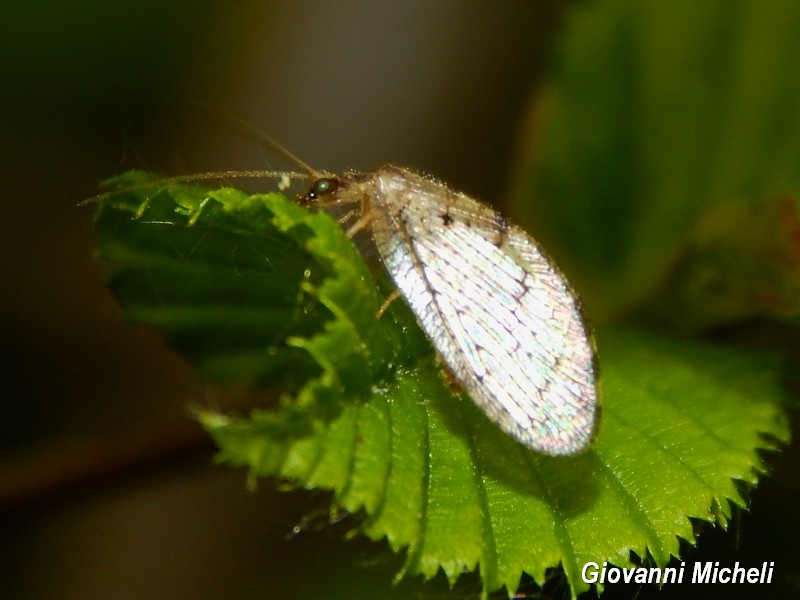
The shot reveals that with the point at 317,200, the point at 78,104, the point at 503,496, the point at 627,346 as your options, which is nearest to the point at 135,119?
the point at 78,104

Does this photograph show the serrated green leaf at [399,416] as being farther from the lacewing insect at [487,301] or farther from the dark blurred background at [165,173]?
the dark blurred background at [165,173]

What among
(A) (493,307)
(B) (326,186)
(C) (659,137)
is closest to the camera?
(A) (493,307)

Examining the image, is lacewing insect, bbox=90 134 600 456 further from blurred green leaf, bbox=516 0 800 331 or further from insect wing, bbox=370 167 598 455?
blurred green leaf, bbox=516 0 800 331

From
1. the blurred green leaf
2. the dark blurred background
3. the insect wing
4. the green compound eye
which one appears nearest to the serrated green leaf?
the insect wing

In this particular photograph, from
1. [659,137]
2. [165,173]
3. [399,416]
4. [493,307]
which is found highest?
[659,137]

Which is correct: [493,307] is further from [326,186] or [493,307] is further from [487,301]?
[326,186]

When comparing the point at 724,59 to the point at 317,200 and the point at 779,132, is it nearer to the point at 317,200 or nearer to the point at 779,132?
the point at 779,132

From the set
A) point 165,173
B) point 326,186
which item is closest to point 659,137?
point 326,186
